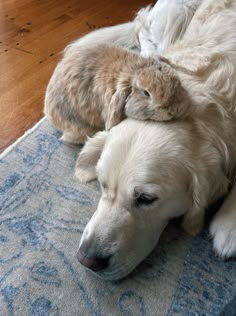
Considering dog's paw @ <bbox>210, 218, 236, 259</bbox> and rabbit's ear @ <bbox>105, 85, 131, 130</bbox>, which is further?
rabbit's ear @ <bbox>105, 85, 131, 130</bbox>

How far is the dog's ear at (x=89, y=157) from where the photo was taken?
1.32 metres

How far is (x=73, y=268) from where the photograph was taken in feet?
3.91

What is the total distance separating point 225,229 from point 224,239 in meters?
0.03

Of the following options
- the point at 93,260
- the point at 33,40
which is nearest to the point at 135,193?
the point at 93,260

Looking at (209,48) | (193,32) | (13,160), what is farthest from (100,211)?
(193,32)

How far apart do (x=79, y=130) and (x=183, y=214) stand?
1.89ft

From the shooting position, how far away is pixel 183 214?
3.98ft

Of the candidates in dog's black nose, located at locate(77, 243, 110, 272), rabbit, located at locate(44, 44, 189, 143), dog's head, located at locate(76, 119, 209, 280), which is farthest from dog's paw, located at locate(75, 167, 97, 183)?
dog's black nose, located at locate(77, 243, 110, 272)

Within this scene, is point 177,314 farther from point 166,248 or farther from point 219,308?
point 166,248

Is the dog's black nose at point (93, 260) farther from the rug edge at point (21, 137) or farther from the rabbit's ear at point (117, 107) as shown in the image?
the rug edge at point (21, 137)

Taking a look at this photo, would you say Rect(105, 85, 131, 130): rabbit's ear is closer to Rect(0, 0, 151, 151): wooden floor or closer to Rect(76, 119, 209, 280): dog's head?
Rect(76, 119, 209, 280): dog's head

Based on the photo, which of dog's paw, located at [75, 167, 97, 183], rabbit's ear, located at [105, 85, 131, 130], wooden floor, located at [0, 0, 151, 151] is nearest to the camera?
rabbit's ear, located at [105, 85, 131, 130]

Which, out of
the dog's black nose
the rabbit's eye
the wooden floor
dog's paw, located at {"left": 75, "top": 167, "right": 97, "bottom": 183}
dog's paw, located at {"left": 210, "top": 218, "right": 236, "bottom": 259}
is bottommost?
dog's paw, located at {"left": 210, "top": 218, "right": 236, "bottom": 259}

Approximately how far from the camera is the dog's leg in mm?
1148
